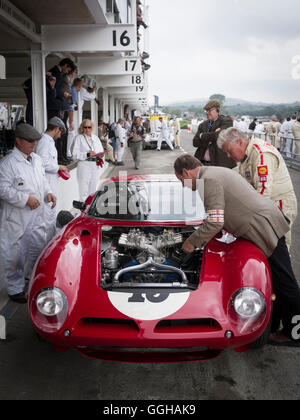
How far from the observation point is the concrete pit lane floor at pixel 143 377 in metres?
2.74

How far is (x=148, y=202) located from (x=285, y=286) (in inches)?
60.6

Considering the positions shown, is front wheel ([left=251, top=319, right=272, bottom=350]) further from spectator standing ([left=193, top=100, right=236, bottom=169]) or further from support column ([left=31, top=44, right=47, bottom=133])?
support column ([left=31, top=44, right=47, bottom=133])

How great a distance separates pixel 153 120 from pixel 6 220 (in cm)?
2481

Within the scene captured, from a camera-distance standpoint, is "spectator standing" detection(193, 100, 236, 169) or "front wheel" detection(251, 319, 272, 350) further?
"spectator standing" detection(193, 100, 236, 169)

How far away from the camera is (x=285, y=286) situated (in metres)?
3.42

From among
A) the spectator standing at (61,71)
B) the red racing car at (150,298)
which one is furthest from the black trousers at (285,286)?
the spectator standing at (61,71)

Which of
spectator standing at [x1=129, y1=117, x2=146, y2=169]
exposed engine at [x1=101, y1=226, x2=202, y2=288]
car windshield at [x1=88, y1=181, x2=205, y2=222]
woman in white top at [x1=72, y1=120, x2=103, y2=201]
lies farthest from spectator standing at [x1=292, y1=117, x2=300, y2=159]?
exposed engine at [x1=101, y1=226, x2=202, y2=288]

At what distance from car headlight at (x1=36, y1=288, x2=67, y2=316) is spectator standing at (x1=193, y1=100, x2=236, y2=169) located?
143 inches

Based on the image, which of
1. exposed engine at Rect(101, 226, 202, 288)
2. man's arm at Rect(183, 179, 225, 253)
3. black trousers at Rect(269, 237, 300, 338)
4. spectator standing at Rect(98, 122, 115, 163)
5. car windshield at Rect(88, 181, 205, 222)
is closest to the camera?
man's arm at Rect(183, 179, 225, 253)

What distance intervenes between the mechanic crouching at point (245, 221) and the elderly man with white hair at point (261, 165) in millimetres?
482

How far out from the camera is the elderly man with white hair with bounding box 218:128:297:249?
12.2 ft

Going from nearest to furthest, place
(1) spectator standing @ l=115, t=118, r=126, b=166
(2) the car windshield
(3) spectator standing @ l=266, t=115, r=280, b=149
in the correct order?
(2) the car windshield, (1) spectator standing @ l=115, t=118, r=126, b=166, (3) spectator standing @ l=266, t=115, r=280, b=149

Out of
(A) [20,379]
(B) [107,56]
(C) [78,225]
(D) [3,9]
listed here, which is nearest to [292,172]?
(B) [107,56]

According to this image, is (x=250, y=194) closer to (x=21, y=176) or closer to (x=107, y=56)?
(x=21, y=176)
